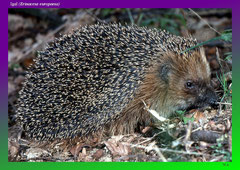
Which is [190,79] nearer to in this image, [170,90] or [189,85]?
[189,85]

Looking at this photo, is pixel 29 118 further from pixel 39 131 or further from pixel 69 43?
pixel 69 43

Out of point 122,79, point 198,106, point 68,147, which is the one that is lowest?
point 68,147

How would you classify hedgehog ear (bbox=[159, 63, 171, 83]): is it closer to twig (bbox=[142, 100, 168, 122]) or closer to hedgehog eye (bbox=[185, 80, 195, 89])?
hedgehog eye (bbox=[185, 80, 195, 89])

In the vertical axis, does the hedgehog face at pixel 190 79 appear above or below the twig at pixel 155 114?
above

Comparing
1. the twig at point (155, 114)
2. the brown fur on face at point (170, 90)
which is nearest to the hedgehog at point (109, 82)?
the brown fur on face at point (170, 90)

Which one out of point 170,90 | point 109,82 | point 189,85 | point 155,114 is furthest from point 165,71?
point 109,82

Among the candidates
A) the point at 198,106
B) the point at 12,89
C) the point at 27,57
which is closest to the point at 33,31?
the point at 27,57

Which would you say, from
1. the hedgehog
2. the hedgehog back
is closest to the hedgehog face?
the hedgehog

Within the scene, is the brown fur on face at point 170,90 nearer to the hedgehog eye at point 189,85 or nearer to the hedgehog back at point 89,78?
the hedgehog eye at point 189,85
